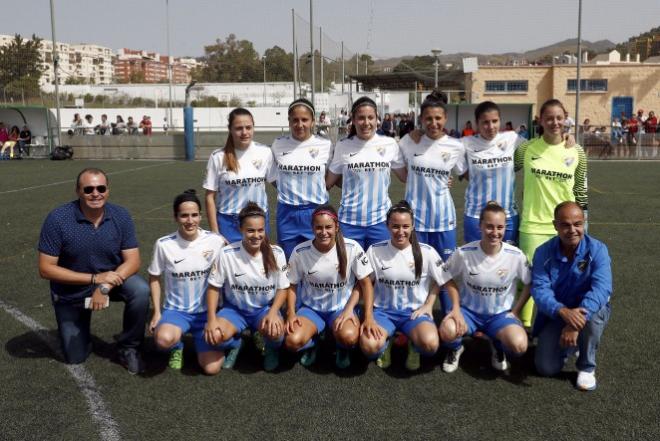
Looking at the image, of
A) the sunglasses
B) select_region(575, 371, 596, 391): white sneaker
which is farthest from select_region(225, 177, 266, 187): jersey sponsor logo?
select_region(575, 371, 596, 391): white sneaker

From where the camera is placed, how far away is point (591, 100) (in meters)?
36.8

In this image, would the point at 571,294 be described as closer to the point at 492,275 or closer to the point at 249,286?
the point at 492,275

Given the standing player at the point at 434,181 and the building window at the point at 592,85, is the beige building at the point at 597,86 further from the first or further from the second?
the standing player at the point at 434,181

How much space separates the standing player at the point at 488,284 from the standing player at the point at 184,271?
5.37 ft

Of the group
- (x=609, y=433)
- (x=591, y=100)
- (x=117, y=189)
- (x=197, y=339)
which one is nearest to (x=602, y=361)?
(x=609, y=433)

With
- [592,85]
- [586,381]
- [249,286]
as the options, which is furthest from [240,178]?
[592,85]

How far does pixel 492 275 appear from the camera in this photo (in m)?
4.29

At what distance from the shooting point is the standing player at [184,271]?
4332 mm

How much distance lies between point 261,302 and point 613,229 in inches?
256

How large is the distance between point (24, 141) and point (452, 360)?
23619 millimetres

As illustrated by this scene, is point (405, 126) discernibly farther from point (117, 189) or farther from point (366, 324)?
point (366, 324)

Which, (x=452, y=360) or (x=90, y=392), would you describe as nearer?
(x=90, y=392)

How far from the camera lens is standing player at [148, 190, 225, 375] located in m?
4.33

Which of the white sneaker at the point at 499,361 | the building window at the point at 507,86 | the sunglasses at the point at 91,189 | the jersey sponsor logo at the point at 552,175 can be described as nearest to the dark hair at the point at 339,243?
the white sneaker at the point at 499,361
